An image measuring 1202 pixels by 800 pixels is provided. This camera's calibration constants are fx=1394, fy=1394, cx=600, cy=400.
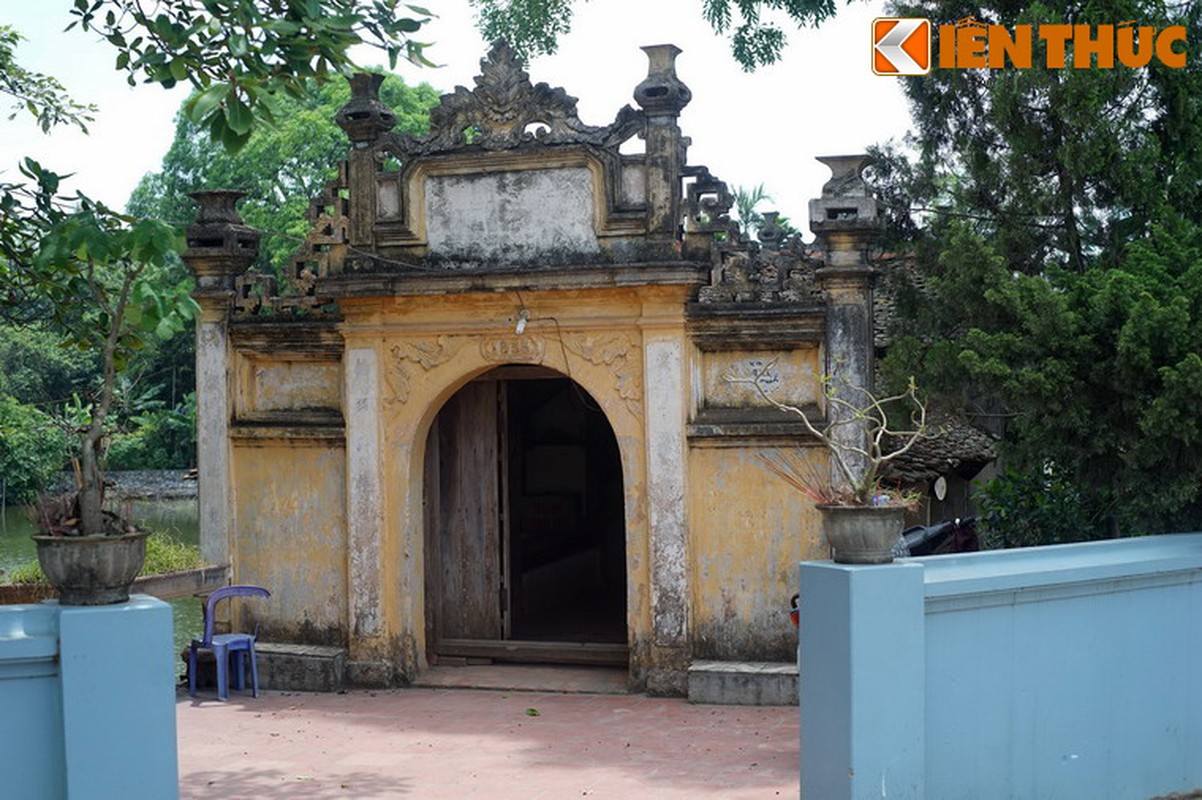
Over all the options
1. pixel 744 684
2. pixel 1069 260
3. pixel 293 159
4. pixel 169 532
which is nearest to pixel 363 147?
pixel 744 684

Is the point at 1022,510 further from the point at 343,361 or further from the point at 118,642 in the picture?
the point at 118,642

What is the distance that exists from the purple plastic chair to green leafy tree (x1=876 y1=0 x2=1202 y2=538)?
5.37 meters

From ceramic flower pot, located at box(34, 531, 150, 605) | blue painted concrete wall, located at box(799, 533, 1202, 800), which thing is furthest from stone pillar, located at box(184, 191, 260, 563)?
blue painted concrete wall, located at box(799, 533, 1202, 800)

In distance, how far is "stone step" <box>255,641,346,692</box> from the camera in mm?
11164

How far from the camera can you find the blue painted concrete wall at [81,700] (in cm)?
535

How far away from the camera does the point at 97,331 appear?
7.88 metres

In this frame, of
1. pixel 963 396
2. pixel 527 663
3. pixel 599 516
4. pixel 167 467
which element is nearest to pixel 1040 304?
pixel 963 396

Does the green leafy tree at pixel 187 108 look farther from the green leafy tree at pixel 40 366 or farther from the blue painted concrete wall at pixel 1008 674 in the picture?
the green leafy tree at pixel 40 366

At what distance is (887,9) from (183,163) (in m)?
28.2

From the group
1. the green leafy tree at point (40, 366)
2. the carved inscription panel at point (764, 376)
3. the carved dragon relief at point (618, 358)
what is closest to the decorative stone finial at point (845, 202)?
the carved inscription panel at point (764, 376)

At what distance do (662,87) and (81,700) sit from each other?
6.81m

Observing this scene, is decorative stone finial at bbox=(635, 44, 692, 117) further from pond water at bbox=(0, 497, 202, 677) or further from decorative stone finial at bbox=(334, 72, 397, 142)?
pond water at bbox=(0, 497, 202, 677)

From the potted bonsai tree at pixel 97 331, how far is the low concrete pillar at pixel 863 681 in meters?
2.88

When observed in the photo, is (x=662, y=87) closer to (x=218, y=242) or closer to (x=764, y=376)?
(x=764, y=376)
